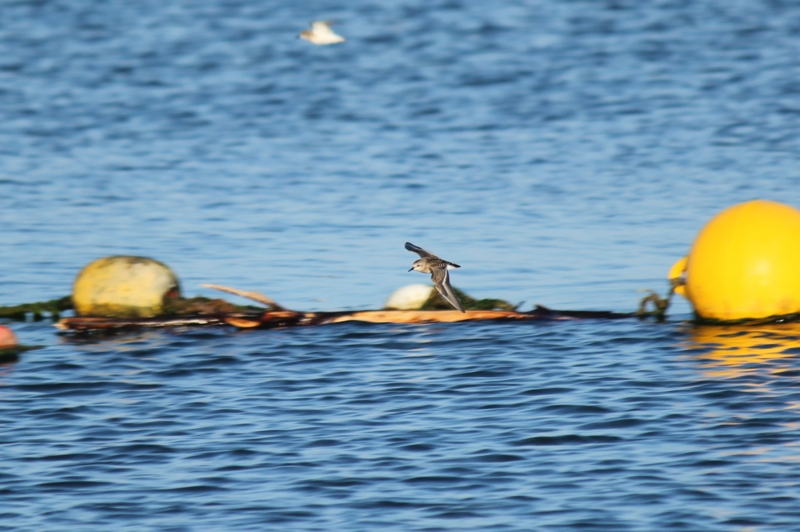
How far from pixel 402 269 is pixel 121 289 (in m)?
4.27

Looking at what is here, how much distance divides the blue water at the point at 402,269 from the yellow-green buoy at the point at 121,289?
1.89ft

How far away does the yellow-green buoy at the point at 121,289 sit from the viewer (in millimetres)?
17172

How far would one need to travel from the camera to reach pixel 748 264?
51.5 ft

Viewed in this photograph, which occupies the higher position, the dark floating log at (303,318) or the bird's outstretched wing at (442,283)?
the bird's outstretched wing at (442,283)

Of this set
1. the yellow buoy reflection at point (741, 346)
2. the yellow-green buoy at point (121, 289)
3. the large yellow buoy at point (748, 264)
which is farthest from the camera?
the yellow-green buoy at point (121, 289)

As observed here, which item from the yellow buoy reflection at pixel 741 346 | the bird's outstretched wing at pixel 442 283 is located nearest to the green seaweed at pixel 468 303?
the yellow buoy reflection at pixel 741 346

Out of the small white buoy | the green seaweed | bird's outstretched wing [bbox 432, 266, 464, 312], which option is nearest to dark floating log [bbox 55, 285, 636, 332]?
the green seaweed

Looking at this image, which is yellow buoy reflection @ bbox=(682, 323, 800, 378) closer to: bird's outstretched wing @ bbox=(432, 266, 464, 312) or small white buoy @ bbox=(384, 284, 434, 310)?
bird's outstretched wing @ bbox=(432, 266, 464, 312)

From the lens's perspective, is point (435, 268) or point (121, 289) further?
point (121, 289)

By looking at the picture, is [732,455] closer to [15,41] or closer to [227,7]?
[15,41]

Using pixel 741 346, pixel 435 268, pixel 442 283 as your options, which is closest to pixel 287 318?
pixel 435 268

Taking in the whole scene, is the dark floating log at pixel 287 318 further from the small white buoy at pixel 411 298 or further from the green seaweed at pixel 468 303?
the small white buoy at pixel 411 298

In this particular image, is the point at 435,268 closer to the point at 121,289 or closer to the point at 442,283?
the point at 442,283

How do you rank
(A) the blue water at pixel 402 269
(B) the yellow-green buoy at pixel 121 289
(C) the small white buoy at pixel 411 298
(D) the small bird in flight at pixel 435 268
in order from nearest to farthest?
1. (A) the blue water at pixel 402 269
2. (D) the small bird in flight at pixel 435 268
3. (B) the yellow-green buoy at pixel 121 289
4. (C) the small white buoy at pixel 411 298
